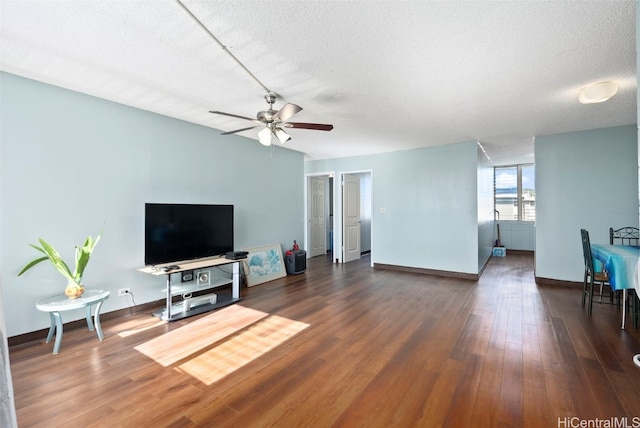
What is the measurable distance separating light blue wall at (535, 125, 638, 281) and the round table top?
635 centimetres

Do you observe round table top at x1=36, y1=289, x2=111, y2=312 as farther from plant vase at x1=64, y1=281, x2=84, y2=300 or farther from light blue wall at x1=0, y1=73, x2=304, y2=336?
light blue wall at x1=0, y1=73, x2=304, y2=336

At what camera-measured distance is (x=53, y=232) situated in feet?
9.68

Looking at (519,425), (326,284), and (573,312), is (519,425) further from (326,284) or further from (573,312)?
(326,284)

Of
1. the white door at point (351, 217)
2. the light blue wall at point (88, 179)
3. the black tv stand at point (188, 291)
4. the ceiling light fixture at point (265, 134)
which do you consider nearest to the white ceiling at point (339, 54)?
the light blue wall at point (88, 179)

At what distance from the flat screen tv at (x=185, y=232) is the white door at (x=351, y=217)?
3.19 meters

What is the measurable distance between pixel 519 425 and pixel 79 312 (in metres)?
4.08

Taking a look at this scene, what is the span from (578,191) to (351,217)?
4.27m

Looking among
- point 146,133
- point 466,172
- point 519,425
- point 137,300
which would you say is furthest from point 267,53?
point 466,172

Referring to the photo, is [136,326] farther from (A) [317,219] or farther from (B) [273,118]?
(A) [317,219]

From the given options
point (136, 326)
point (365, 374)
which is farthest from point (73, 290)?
point (365, 374)

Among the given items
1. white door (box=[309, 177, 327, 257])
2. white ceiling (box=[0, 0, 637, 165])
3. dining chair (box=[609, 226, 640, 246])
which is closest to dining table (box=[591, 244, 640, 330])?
dining chair (box=[609, 226, 640, 246])

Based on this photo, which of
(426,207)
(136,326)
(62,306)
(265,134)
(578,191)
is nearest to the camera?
(62,306)

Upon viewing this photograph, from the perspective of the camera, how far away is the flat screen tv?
3.45m

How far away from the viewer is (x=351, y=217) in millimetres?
7164
